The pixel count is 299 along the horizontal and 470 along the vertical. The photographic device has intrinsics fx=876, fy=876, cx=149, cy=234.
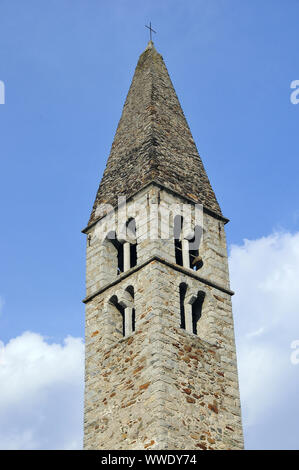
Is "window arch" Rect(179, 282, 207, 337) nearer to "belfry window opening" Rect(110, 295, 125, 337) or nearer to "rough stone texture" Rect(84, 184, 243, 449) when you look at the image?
"rough stone texture" Rect(84, 184, 243, 449)

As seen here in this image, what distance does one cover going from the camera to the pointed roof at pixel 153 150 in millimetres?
27359

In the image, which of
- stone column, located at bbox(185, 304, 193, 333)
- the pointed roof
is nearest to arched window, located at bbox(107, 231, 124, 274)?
the pointed roof

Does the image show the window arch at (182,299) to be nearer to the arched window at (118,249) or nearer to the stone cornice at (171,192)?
the arched window at (118,249)

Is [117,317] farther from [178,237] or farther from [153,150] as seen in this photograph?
[153,150]

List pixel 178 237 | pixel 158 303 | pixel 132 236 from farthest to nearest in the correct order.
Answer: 1. pixel 132 236
2. pixel 178 237
3. pixel 158 303

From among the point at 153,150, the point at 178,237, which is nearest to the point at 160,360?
the point at 178,237

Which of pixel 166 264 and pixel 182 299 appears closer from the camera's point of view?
pixel 166 264

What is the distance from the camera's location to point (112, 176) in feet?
95.5

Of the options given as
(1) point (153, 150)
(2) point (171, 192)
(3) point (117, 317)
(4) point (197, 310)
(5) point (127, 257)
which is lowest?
(3) point (117, 317)

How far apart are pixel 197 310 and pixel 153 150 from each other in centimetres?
563

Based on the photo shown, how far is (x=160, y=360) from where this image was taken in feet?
73.2

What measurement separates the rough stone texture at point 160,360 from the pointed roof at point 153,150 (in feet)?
3.27

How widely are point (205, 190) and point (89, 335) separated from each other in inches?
253

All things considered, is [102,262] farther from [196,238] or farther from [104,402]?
[104,402]
